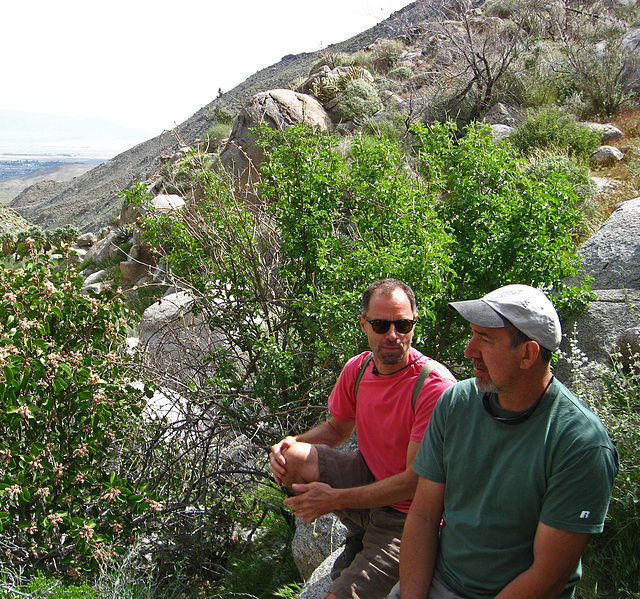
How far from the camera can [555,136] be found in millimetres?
9094

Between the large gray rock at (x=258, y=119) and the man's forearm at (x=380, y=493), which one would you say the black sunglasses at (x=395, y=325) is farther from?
the large gray rock at (x=258, y=119)

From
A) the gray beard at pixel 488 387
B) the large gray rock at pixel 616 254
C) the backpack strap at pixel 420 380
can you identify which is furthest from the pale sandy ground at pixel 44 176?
the gray beard at pixel 488 387

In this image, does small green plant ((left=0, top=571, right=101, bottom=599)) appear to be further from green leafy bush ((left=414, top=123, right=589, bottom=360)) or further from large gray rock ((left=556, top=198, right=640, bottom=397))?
large gray rock ((left=556, top=198, right=640, bottom=397))

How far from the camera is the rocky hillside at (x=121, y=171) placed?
31844mm

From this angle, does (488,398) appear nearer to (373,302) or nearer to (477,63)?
(373,302)

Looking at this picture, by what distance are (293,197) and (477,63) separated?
10.2 meters

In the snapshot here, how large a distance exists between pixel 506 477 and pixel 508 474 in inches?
0.5

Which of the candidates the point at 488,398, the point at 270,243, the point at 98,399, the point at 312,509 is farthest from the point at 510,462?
the point at 270,243

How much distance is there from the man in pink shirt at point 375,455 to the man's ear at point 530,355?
577 millimetres

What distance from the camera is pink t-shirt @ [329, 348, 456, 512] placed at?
2.38 m

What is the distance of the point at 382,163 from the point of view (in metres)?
4.49

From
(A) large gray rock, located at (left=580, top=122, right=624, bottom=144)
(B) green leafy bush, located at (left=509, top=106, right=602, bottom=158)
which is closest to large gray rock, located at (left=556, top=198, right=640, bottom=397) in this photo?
(B) green leafy bush, located at (left=509, top=106, right=602, bottom=158)

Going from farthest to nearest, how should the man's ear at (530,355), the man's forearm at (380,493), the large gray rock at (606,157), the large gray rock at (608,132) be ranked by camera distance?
the large gray rock at (608,132) < the large gray rock at (606,157) < the man's forearm at (380,493) < the man's ear at (530,355)

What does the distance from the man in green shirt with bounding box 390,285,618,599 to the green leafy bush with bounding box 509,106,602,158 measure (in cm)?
750
